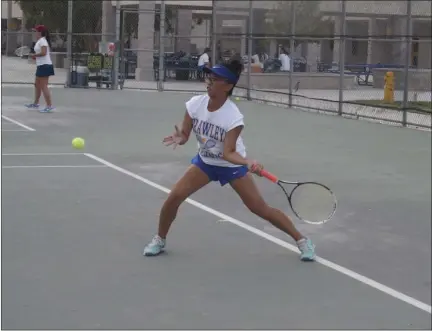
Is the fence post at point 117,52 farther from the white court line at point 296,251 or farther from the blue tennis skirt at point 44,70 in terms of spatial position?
the white court line at point 296,251

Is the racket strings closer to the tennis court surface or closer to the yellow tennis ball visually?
the tennis court surface

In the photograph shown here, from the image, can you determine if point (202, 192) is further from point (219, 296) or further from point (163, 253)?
point (219, 296)

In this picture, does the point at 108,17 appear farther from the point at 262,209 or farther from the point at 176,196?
the point at 262,209

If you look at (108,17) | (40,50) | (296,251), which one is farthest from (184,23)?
(296,251)

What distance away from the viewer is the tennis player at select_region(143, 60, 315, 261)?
583cm

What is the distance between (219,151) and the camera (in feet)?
19.7

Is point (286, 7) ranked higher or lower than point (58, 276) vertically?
higher

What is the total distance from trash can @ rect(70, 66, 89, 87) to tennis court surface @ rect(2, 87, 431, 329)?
508 inches

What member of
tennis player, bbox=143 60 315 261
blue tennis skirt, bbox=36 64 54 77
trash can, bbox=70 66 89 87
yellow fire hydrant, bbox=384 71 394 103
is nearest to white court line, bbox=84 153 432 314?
tennis player, bbox=143 60 315 261

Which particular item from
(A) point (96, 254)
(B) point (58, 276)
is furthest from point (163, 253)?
(B) point (58, 276)

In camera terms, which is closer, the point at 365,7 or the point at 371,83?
the point at 365,7

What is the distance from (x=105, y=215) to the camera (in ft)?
25.8

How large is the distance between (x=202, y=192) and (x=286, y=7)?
230 inches

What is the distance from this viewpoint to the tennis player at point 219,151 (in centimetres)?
583
